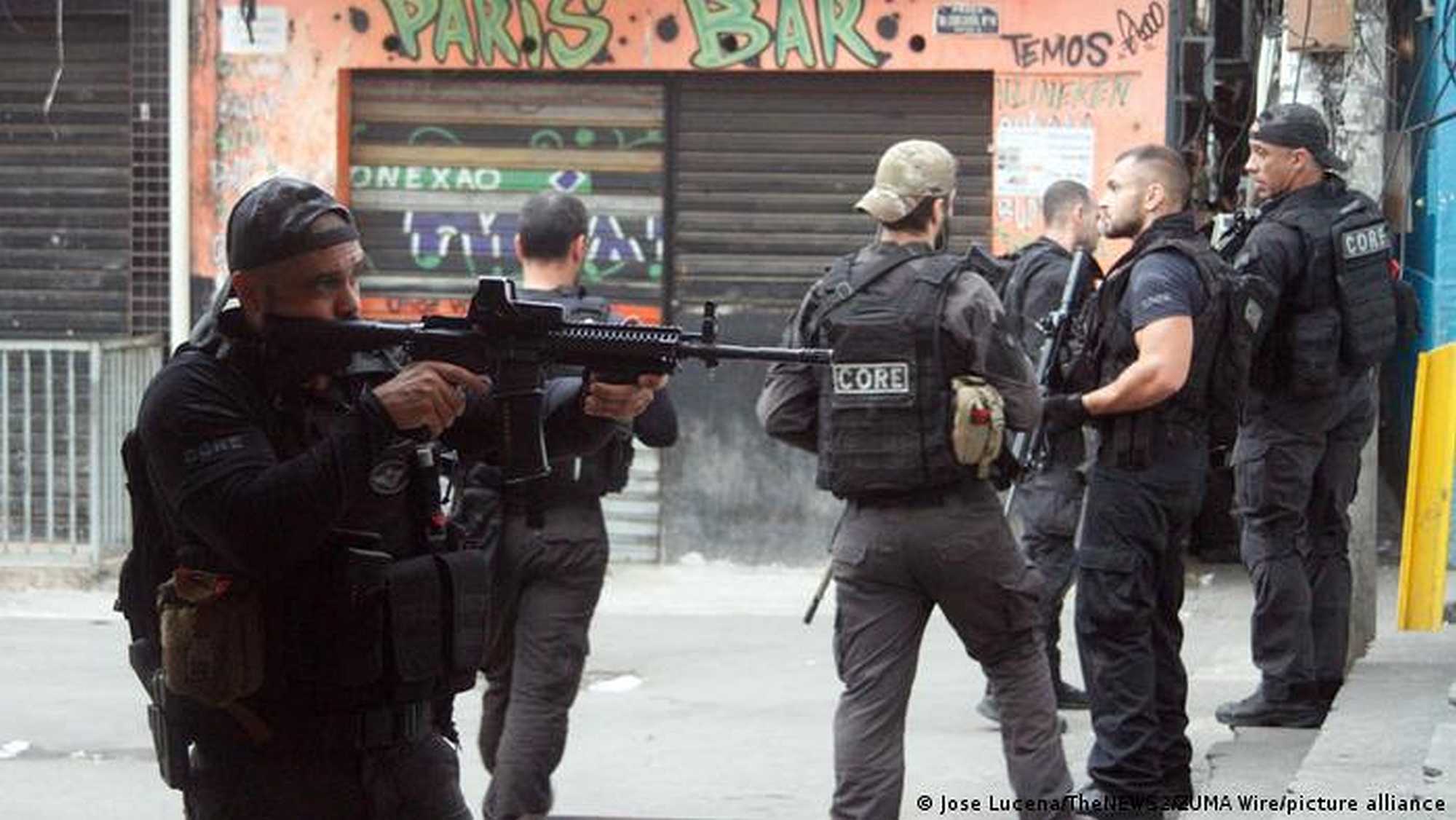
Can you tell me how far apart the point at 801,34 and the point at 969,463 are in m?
6.45

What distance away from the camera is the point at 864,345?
20.2 feet

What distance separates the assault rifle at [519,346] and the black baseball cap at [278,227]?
13cm

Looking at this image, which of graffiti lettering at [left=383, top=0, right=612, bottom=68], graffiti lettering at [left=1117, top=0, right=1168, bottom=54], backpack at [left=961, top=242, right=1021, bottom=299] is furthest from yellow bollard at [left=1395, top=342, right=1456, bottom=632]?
graffiti lettering at [left=383, top=0, right=612, bottom=68]

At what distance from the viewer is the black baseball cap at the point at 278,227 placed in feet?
14.4

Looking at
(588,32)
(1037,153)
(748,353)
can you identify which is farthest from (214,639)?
(588,32)

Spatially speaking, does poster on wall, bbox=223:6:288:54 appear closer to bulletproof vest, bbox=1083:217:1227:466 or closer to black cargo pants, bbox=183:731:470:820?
bulletproof vest, bbox=1083:217:1227:466

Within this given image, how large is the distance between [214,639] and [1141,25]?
338 inches

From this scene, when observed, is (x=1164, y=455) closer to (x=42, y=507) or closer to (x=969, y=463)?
(x=969, y=463)

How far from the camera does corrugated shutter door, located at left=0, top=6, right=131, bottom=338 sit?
42.4 feet

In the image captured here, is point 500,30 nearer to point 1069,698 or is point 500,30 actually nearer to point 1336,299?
point 1069,698

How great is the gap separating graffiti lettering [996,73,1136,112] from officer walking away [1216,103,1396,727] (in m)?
3.90

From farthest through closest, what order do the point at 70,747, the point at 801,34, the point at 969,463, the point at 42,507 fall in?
the point at 42,507 → the point at 801,34 → the point at 70,747 → the point at 969,463

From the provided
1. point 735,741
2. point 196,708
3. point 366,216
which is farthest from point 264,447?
point 366,216

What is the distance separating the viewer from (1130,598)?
6.79 meters
